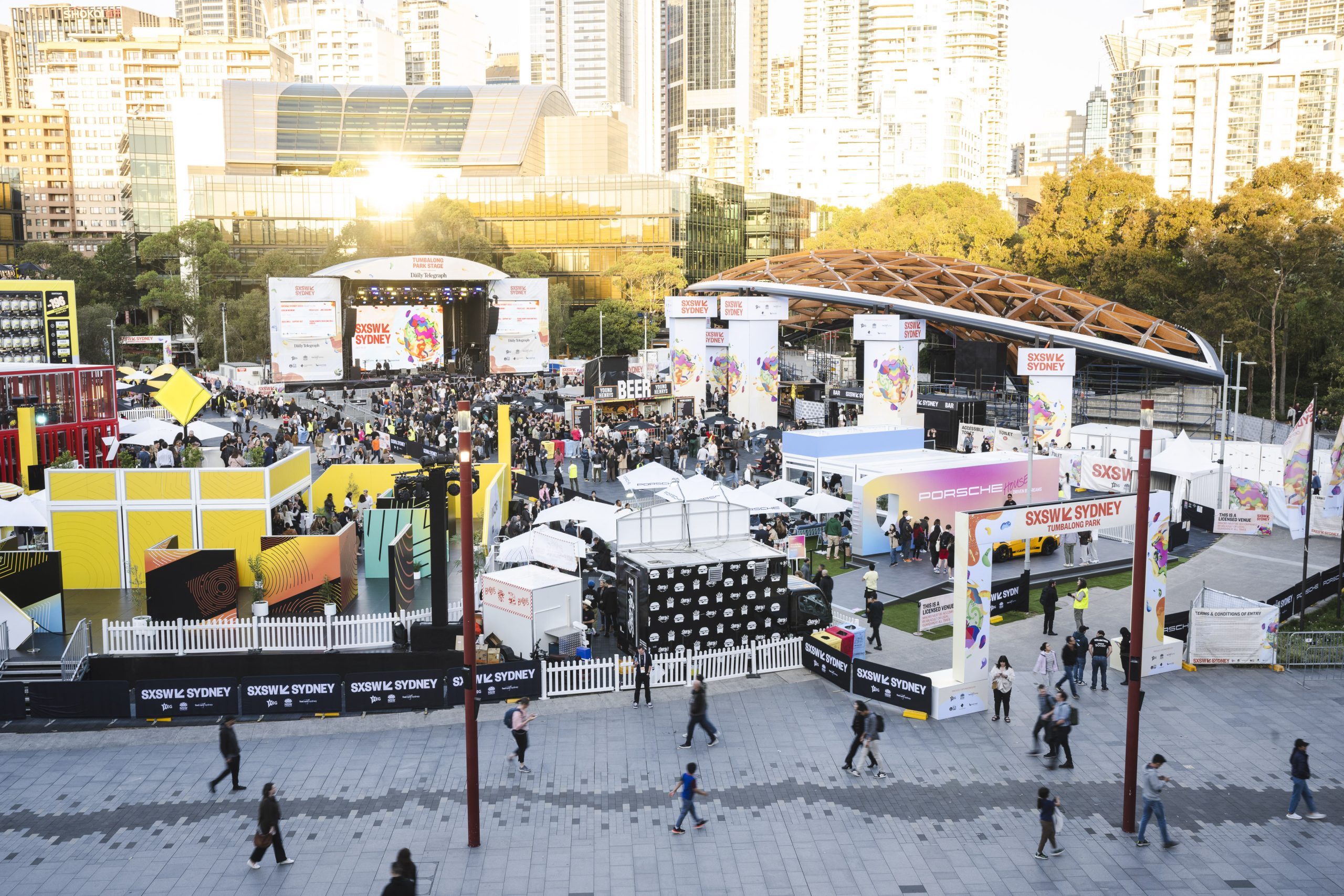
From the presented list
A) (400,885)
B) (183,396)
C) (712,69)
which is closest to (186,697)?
(400,885)

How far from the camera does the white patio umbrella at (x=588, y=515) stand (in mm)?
21219

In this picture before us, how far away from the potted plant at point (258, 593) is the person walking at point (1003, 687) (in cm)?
1162

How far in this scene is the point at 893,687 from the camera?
15.1 metres

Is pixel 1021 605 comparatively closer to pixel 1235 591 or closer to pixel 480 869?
pixel 1235 591

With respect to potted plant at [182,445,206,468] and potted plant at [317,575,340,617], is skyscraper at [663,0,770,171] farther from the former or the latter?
potted plant at [317,575,340,617]

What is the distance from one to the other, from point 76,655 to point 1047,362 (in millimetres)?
29901

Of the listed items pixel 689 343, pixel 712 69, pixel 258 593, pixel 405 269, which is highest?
pixel 712 69

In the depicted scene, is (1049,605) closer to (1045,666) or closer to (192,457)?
(1045,666)

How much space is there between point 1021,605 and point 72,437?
26484mm

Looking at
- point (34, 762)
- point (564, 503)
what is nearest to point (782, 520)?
point (564, 503)

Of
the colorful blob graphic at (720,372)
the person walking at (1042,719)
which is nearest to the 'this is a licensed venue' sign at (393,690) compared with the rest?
the person walking at (1042,719)

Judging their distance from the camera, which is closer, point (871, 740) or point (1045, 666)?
point (871, 740)

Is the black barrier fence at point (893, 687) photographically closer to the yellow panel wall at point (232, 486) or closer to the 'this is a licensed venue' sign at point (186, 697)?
the 'this is a licensed venue' sign at point (186, 697)

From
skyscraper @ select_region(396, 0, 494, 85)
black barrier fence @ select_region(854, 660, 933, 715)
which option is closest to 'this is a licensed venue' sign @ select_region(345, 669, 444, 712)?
black barrier fence @ select_region(854, 660, 933, 715)
